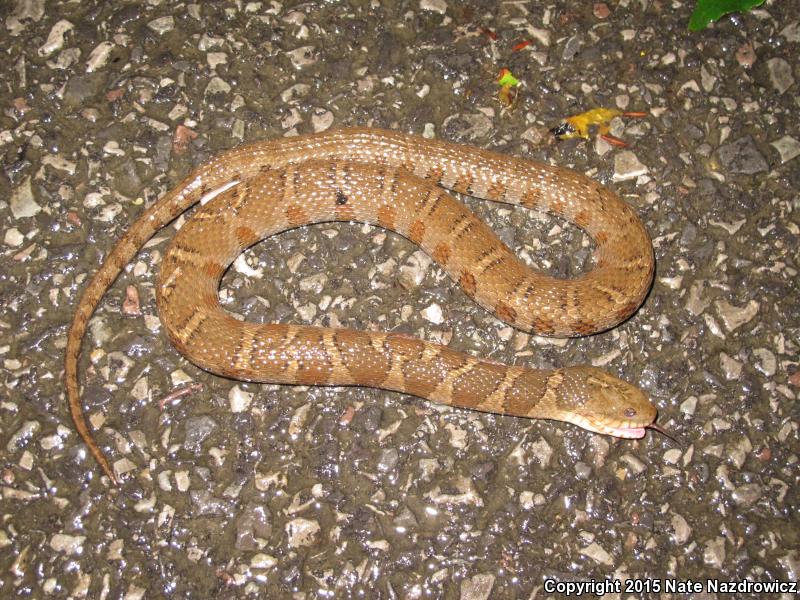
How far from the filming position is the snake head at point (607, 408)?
14.0ft

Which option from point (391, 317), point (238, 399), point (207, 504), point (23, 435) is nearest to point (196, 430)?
point (238, 399)

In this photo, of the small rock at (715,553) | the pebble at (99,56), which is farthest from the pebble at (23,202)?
the small rock at (715,553)

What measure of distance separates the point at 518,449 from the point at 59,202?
383 cm

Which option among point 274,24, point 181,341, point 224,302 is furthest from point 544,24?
point 181,341

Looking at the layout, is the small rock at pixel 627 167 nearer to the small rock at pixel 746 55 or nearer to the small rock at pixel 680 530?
the small rock at pixel 746 55

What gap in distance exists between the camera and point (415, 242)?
4938 mm

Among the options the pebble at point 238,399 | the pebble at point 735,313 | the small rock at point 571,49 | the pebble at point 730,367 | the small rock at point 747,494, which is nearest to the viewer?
the small rock at point 747,494

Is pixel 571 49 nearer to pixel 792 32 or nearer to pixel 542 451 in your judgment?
pixel 792 32

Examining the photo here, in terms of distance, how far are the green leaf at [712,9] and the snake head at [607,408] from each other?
3.26 m

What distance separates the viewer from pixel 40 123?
510 centimetres

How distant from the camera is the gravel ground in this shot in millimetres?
4023

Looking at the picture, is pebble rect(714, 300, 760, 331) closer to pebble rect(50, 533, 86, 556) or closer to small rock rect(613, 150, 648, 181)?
small rock rect(613, 150, 648, 181)

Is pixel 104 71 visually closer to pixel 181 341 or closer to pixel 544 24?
pixel 181 341

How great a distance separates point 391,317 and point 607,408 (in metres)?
1.61
